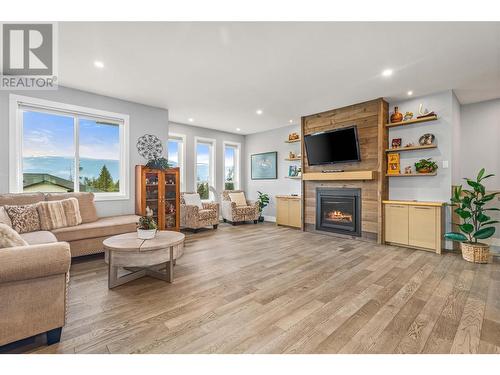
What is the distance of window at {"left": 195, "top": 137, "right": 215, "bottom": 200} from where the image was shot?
6863mm

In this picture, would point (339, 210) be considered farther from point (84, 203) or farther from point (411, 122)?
point (84, 203)

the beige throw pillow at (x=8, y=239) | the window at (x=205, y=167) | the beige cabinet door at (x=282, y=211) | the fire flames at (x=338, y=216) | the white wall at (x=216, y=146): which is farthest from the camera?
the window at (x=205, y=167)

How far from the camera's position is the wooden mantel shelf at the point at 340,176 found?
14.6 feet

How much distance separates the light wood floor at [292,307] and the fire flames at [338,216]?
4.61ft

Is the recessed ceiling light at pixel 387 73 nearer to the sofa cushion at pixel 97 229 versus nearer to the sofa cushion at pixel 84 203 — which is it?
the sofa cushion at pixel 97 229

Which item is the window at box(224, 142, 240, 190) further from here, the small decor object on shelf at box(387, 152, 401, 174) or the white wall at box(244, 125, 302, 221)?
the small decor object on shelf at box(387, 152, 401, 174)

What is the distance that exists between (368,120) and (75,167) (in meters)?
5.40

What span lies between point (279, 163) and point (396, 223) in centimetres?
344

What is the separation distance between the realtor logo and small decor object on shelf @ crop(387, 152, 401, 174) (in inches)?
203

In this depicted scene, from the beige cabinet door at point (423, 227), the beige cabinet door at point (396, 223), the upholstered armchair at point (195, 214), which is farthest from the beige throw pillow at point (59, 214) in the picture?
the beige cabinet door at point (423, 227)

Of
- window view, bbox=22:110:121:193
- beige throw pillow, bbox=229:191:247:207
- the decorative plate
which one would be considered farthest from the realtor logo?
beige throw pillow, bbox=229:191:247:207

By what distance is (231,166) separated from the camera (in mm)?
7711

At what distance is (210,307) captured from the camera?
2127 millimetres

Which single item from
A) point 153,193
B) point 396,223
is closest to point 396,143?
point 396,223
